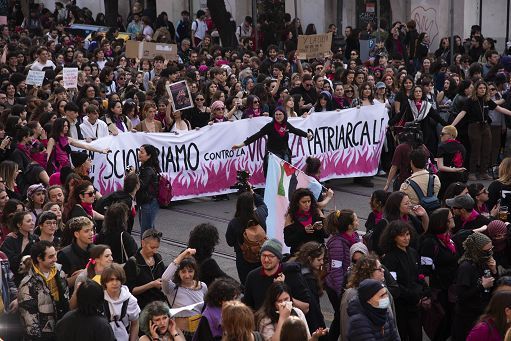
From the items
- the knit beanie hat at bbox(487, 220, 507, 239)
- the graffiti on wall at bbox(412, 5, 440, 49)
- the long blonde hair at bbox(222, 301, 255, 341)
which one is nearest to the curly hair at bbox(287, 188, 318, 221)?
the knit beanie hat at bbox(487, 220, 507, 239)

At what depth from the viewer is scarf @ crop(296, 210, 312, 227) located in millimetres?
10688

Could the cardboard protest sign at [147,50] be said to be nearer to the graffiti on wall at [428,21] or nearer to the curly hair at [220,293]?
the graffiti on wall at [428,21]

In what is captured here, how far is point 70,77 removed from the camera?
17500mm

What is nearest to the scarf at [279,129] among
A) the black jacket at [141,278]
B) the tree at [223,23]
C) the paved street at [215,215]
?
the paved street at [215,215]

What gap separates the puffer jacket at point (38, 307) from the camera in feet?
28.4

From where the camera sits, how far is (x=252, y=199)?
33.7 ft

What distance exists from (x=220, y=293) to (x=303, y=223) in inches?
101

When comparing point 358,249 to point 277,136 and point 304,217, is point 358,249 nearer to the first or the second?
point 304,217

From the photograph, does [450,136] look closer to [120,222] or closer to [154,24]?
[120,222]

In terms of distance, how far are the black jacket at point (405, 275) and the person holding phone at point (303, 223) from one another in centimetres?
119

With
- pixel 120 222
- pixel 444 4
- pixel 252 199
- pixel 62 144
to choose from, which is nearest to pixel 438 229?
pixel 252 199

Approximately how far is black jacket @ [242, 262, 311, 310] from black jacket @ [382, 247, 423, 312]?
3.18ft

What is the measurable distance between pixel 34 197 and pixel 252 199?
233 cm

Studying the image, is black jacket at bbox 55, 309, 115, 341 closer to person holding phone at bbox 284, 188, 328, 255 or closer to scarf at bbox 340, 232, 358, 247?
scarf at bbox 340, 232, 358, 247
